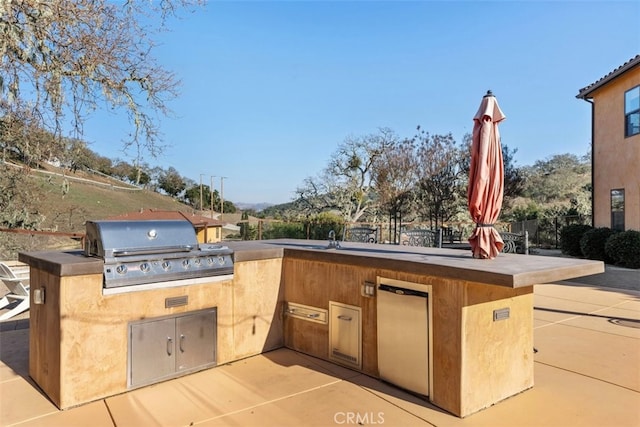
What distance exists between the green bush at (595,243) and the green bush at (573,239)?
2.10 ft

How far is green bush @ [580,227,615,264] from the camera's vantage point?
9859mm

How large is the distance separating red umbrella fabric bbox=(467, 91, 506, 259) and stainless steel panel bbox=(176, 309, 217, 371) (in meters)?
2.26

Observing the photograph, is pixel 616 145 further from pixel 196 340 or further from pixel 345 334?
pixel 196 340

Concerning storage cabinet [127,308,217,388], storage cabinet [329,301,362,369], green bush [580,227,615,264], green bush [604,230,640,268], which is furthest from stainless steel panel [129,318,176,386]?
green bush [580,227,615,264]

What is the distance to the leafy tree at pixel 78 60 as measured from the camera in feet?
17.9

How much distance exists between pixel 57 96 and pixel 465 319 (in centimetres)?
679

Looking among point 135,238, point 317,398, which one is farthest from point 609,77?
point 135,238

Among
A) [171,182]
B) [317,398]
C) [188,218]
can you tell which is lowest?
[317,398]

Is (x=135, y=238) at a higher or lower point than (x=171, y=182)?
lower

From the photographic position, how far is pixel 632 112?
1007 cm

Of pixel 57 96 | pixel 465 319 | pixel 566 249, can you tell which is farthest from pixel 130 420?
pixel 566 249

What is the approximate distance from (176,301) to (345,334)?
1.44 metres

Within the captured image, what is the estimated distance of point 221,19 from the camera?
7.80 metres
